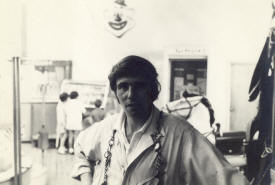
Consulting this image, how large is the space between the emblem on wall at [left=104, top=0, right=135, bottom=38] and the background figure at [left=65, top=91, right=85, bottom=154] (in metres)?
0.21

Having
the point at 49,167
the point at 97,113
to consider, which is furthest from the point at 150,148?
the point at 49,167

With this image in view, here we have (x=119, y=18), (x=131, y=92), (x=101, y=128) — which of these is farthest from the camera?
(x=119, y=18)

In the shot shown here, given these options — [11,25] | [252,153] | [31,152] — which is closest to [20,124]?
[31,152]

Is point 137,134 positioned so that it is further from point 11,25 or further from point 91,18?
point 11,25

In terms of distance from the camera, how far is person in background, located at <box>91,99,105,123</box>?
3.20 feet

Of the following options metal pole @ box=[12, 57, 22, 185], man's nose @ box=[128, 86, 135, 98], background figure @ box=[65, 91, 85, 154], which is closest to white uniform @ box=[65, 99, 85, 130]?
background figure @ box=[65, 91, 85, 154]

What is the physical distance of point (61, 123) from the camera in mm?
1001

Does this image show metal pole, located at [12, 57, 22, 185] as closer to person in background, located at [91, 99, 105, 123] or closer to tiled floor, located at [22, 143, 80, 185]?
tiled floor, located at [22, 143, 80, 185]

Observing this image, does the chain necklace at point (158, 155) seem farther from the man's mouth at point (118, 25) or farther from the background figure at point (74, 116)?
the man's mouth at point (118, 25)

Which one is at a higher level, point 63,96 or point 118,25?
point 118,25

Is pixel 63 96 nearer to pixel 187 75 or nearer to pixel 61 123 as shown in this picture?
pixel 61 123

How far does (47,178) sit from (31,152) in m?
0.09

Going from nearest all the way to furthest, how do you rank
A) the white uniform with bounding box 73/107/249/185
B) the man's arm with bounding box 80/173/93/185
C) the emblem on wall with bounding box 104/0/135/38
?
the white uniform with bounding box 73/107/249/185
the man's arm with bounding box 80/173/93/185
the emblem on wall with bounding box 104/0/135/38

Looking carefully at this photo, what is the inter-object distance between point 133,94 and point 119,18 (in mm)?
299
